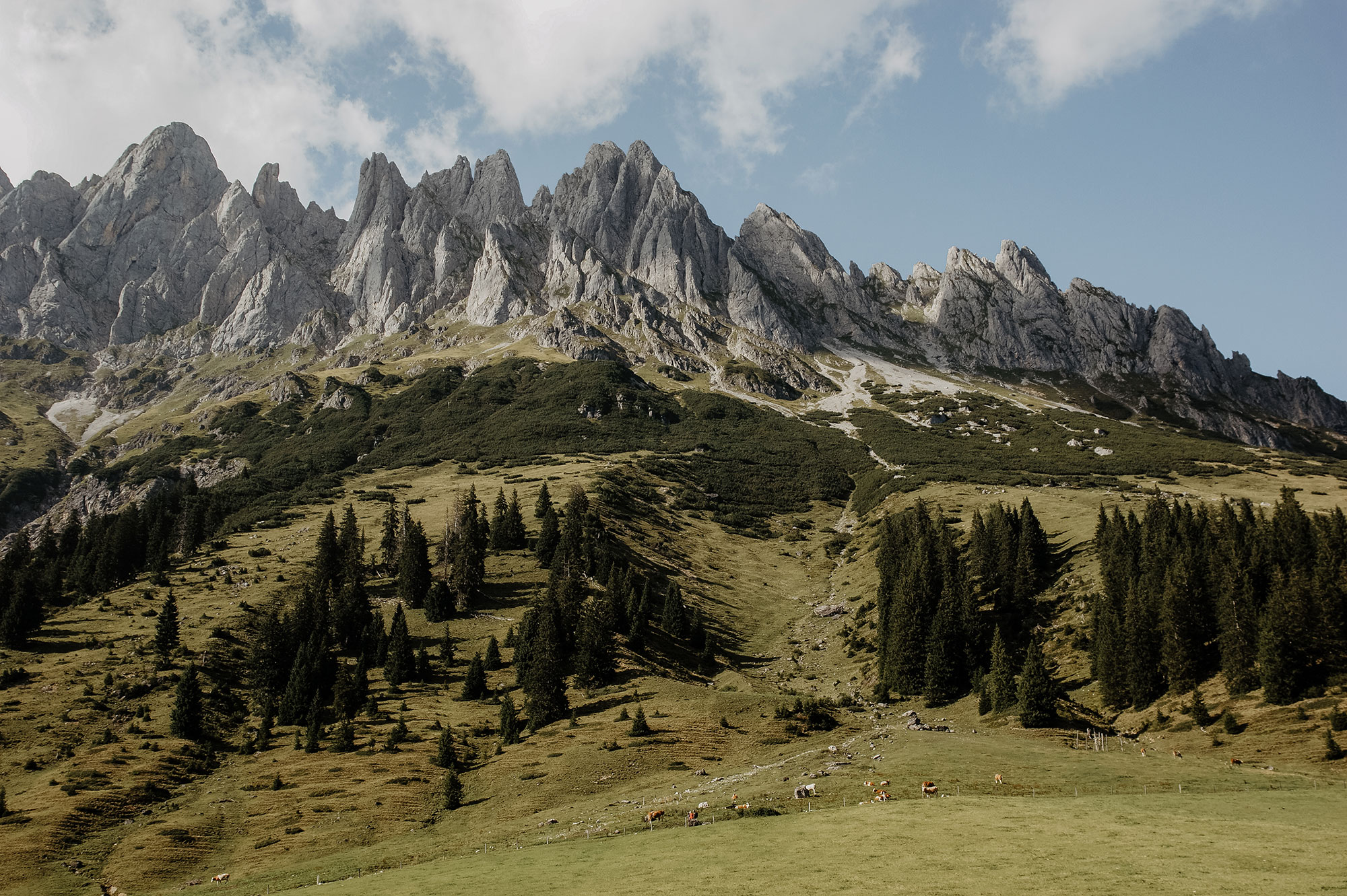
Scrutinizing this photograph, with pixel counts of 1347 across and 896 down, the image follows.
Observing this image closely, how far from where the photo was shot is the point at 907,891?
95.9 ft

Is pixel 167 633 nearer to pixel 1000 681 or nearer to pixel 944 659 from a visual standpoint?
pixel 944 659

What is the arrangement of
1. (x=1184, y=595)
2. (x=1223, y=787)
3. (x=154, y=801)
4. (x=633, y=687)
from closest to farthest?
(x=1223, y=787), (x=154, y=801), (x=1184, y=595), (x=633, y=687)

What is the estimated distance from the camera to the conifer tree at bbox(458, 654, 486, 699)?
90.5 meters

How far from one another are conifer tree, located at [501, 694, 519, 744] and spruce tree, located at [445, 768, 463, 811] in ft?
41.1

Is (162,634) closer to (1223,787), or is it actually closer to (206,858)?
(206,858)

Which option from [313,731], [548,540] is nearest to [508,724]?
[313,731]

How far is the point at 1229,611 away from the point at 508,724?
75224 mm

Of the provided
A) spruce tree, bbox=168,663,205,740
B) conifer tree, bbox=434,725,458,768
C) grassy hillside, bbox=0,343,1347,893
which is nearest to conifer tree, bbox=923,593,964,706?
grassy hillside, bbox=0,343,1347,893

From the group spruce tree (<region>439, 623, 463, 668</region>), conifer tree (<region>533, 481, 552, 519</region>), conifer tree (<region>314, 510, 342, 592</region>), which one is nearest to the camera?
spruce tree (<region>439, 623, 463, 668</region>)

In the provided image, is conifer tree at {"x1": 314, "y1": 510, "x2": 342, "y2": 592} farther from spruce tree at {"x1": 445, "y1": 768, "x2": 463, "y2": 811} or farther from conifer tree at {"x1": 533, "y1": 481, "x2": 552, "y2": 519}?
spruce tree at {"x1": 445, "y1": 768, "x2": 463, "y2": 811}

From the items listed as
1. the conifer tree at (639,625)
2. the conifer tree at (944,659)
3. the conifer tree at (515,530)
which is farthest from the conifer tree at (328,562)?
the conifer tree at (944,659)

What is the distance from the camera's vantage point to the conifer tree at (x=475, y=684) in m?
90.5

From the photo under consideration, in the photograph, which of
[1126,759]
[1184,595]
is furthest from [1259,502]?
[1126,759]

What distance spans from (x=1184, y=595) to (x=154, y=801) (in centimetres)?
10175
